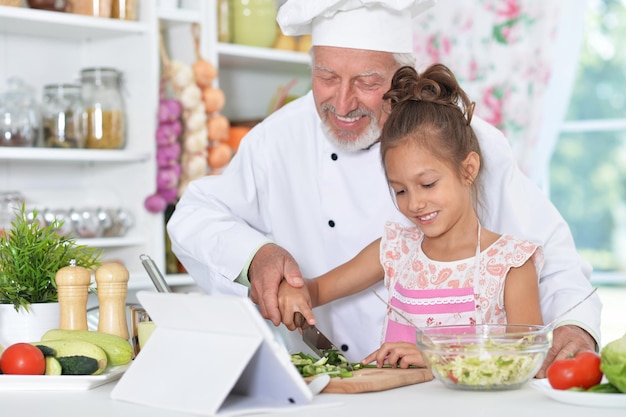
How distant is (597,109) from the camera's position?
14.0 ft

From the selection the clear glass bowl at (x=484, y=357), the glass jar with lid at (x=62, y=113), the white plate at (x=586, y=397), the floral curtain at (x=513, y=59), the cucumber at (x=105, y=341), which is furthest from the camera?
the floral curtain at (x=513, y=59)

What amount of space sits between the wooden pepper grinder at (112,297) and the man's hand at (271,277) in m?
0.26

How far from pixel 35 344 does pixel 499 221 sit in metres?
1.04

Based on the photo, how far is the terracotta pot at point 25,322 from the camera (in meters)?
1.67

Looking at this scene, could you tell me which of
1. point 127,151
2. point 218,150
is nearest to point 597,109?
point 218,150

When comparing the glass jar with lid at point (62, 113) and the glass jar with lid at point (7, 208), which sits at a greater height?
the glass jar with lid at point (62, 113)

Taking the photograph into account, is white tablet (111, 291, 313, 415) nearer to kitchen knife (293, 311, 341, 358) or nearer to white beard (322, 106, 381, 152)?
kitchen knife (293, 311, 341, 358)

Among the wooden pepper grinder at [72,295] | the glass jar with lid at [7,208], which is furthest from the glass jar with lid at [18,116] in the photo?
the wooden pepper grinder at [72,295]

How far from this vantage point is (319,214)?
2.37 metres

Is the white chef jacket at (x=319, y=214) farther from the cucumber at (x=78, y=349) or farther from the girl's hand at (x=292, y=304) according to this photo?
the cucumber at (x=78, y=349)

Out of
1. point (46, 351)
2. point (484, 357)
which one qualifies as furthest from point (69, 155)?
point (484, 357)

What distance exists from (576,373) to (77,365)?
73cm

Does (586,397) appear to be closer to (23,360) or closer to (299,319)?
(299,319)

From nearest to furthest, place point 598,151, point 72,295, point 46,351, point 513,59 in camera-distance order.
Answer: point 46,351, point 72,295, point 513,59, point 598,151
